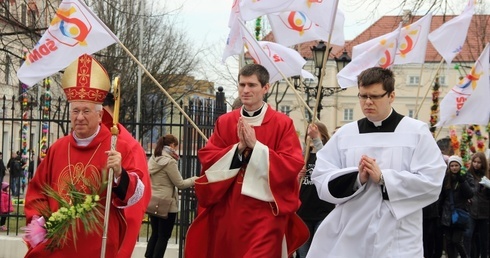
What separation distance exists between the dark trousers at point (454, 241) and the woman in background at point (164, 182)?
392 cm

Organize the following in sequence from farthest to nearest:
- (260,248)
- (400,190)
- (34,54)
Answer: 1. (34,54)
2. (260,248)
3. (400,190)

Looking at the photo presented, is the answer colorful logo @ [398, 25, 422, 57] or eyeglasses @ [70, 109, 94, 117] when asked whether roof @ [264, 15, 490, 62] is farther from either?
eyeglasses @ [70, 109, 94, 117]

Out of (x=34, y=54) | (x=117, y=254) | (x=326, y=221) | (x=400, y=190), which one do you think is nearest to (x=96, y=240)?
(x=117, y=254)

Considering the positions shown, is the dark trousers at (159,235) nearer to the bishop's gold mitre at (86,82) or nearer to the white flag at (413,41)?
the white flag at (413,41)

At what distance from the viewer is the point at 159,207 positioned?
12758 millimetres

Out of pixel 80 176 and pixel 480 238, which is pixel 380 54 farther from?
pixel 480 238

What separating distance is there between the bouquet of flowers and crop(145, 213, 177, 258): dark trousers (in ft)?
18.8

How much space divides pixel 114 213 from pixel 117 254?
0.31 metres

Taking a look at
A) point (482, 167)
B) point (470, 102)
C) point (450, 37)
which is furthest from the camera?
point (482, 167)

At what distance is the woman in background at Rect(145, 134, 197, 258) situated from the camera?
41.8 feet

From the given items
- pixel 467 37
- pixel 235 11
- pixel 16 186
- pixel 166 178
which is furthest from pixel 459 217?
pixel 467 37

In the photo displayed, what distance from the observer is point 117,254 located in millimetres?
7293

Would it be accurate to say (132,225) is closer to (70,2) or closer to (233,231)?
(233,231)

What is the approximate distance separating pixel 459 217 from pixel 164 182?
4227mm
